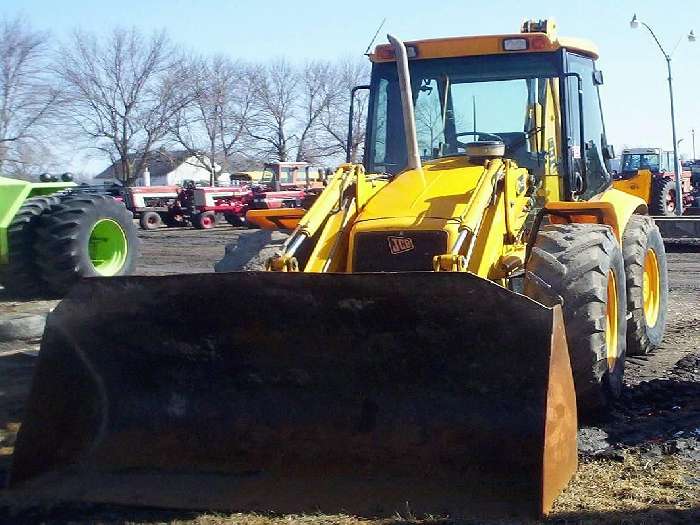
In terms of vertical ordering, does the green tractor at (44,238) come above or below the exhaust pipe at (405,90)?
below

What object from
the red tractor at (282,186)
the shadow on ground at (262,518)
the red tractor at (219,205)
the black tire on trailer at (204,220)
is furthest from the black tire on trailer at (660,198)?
the shadow on ground at (262,518)

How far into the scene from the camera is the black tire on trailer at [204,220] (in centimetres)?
3127

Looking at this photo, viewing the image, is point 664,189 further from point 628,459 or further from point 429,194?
point 628,459

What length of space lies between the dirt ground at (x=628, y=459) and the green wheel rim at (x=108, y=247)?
433 centimetres

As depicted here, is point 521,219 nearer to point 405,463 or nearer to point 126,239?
point 405,463

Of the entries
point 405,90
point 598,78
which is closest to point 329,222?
point 405,90

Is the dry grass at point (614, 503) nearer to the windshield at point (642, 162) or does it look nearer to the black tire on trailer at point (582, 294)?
the black tire on trailer at point (582, 294)

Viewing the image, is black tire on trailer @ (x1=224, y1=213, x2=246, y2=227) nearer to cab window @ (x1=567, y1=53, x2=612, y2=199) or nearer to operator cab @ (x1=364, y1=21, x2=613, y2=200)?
cab window @ (x1=567, y1=53, x2=612, y2=199)

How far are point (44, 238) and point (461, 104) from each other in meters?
6.46

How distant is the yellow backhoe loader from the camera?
15.2ft

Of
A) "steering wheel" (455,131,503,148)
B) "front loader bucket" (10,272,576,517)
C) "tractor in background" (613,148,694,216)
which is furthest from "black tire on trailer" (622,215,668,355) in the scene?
"tractor in background" (613,148,694,216)

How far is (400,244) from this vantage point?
6.08 metres

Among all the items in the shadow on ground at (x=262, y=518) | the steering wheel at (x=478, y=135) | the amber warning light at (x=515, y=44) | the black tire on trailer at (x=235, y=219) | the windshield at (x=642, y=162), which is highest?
the amber warning light at (x=515, y=44)

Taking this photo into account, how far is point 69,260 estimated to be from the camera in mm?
12102
